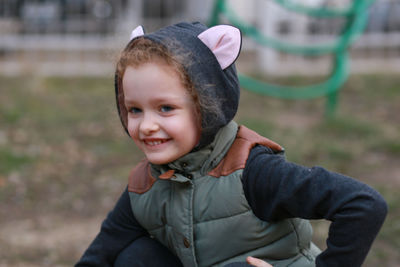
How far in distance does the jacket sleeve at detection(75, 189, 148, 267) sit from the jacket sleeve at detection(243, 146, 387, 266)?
0.49m

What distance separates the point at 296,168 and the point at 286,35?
21.8ft

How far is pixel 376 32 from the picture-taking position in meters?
8.07

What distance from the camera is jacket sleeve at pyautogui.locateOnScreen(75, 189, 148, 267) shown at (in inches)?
72.9

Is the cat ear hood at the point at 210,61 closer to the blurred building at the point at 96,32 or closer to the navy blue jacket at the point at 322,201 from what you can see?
the navy blue jacket at the point at 322,201

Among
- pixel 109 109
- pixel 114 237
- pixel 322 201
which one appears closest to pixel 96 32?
pixel 109 109

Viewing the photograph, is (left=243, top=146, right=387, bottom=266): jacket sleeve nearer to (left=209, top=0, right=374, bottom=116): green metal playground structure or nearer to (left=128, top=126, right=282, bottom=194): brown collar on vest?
(left=128, top=126, right=282, bottom=194): brown collar on vest

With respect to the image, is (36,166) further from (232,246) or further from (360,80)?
(360,80)

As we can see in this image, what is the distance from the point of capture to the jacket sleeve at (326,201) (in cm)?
136

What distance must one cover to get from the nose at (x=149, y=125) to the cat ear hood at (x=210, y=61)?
128 mm

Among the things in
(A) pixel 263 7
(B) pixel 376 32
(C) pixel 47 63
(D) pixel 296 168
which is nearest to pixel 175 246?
(D) pixel 296 168

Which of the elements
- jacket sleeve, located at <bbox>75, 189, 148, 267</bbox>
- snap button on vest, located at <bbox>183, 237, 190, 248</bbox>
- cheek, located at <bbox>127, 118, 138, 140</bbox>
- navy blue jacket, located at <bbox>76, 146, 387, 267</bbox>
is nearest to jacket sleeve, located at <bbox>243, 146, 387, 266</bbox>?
navy blue jacket, located at <bbox>76, 146, 387, 267</bbox>

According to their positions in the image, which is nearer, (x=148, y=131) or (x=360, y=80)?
(x=148, y=131)

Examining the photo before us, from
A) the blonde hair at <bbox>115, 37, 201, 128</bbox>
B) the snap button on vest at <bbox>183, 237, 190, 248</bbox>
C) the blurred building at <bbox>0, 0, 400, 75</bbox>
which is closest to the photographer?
the blonde hair at <bbox>115, 37, 201, 128</bbox>

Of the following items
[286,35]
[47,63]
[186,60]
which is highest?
[186,60]
